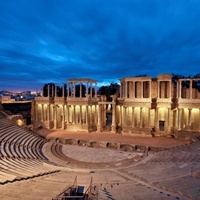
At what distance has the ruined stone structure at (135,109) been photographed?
2792 cm

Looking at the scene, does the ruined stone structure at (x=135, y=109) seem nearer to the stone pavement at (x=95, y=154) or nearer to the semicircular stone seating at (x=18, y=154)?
the stone pavement at (x=95, y=154)

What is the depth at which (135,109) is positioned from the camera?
31.7 metres

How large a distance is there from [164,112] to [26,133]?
22.9 meters

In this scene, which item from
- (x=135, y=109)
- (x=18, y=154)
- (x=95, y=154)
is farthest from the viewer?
(x=135, y=109)

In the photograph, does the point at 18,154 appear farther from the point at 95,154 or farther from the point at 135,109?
the point at 135,109

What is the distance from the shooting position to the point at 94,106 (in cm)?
3419

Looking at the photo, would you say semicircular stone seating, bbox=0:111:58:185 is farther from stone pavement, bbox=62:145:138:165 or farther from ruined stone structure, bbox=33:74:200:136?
ruined stone structure, bbox=33:74:200:136

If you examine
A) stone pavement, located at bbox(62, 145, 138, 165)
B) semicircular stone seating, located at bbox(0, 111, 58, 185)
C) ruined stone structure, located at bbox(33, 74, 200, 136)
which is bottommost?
stone pavement, located at bbox(62, 145, 138, 165)

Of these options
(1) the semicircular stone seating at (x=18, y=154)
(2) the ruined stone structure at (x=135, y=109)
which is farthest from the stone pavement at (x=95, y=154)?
(2) the ruined stone structure at (x=135, y=109)

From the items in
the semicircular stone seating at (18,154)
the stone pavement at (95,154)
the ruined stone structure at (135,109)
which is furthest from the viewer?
the ruined stone structure at (135,109)

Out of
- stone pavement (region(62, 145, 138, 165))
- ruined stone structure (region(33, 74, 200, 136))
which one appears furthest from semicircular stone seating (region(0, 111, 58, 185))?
ruined stone structure (region(33, 74, 200, 136))

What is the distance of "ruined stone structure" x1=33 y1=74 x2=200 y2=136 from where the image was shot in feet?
91.6

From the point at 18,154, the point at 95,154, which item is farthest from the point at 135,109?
the point at 18,154

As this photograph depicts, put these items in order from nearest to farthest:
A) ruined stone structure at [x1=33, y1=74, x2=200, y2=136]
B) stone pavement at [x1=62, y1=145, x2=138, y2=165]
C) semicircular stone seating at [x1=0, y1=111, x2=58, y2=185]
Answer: semicircular stone seating at [x1=0, y1=111, x2=58, y2=185]
stone pavement at [x1=62, y1=145, x2=138, y2=165]
ruined stone structure at [x1=33, y1=74, x2=200, y2=136]
